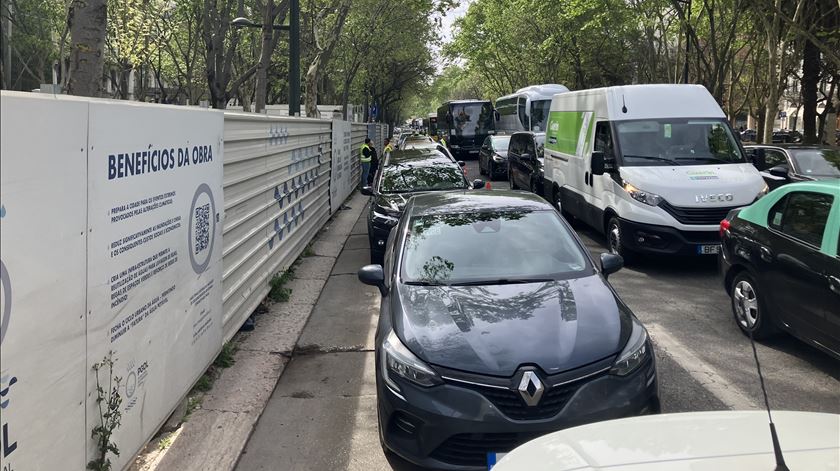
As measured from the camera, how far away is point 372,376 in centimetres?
540

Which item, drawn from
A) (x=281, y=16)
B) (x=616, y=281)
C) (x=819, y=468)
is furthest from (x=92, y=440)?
(x=281, y=16)

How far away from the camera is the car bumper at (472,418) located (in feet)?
11.4

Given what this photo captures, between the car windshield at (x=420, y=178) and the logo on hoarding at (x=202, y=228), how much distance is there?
16.9ft

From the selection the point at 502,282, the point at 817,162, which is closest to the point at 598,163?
the point at 817,162

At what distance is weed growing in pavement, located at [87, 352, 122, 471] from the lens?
329 cm

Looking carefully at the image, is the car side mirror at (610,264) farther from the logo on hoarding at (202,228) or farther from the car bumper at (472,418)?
the logo on hoarding at (202,228)

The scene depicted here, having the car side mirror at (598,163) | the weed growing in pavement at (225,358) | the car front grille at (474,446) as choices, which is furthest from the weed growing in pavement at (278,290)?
the car side mirror at (598,163)

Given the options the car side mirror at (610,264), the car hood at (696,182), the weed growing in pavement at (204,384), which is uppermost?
the car hood at (696,182)

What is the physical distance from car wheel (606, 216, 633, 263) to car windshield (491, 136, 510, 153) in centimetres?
1319

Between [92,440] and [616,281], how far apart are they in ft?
21.8

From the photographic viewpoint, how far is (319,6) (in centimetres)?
2433

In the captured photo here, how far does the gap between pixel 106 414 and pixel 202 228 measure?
1.74 metres

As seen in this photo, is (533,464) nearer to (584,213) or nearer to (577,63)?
(584,213)

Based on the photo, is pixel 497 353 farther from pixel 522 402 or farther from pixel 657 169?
pixel 657 169
